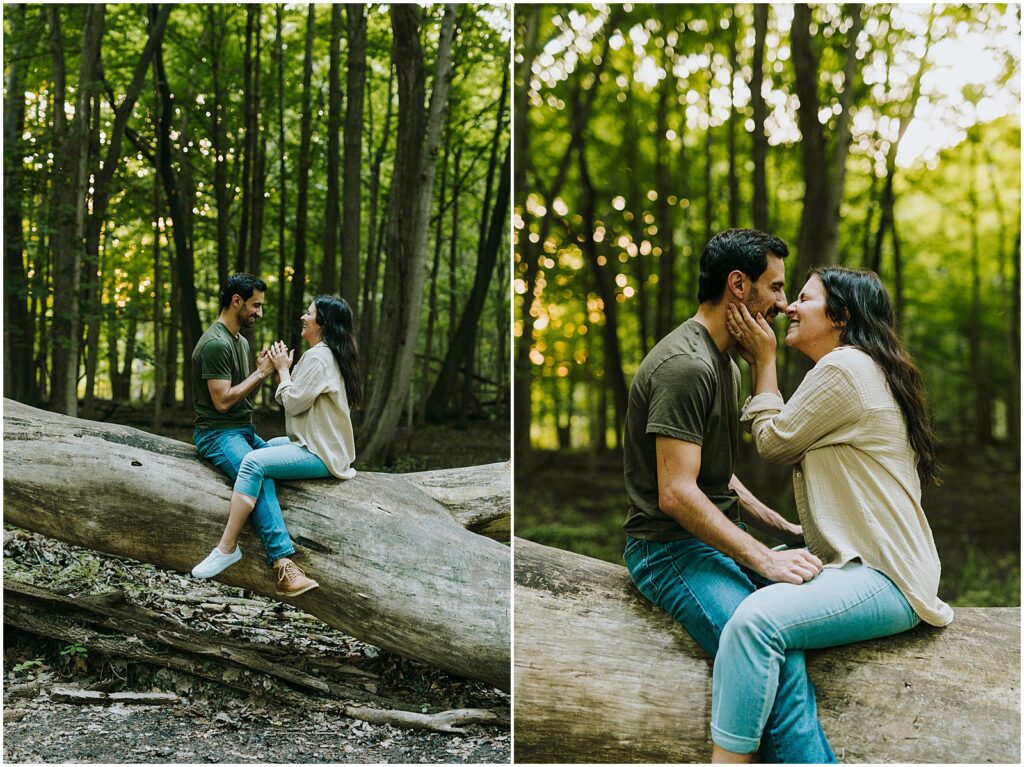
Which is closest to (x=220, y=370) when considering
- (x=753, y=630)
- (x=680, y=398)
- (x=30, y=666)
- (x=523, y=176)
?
(x=30, y=666)

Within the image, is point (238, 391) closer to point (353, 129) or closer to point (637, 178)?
point (353, 129)

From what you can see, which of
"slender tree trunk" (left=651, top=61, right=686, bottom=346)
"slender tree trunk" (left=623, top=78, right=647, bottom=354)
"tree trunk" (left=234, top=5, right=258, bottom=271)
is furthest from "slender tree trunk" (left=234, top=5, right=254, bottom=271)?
"slender tree trunk" (left=623, top=78, right=647, bottom=354)

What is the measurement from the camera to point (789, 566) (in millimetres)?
2084

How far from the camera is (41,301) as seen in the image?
310cm

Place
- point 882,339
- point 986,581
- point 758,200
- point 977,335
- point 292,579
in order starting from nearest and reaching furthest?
point 882,339 → point 292,579 → point 758,200 → point 986,581 → point 977,335

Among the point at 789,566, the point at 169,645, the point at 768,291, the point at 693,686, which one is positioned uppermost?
the point at 768,291

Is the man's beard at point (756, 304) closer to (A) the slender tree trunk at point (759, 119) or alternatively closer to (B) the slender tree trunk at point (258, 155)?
(B) the slender tree trunk at point (258, 155)

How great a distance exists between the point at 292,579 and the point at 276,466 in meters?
0.40

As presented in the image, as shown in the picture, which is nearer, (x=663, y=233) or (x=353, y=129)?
(x=353, y=129)

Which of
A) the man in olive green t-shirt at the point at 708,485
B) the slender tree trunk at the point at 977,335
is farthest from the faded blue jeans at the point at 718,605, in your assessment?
the slender tree trunk at the point at 977,335

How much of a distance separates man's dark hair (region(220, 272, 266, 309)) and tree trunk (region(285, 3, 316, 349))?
0.13 meters

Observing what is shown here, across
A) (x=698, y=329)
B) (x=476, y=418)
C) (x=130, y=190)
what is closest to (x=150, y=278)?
(x=130, y=190)

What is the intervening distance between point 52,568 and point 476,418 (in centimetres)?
171

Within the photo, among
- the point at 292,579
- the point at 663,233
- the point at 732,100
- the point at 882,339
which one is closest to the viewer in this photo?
the point at 882,339
